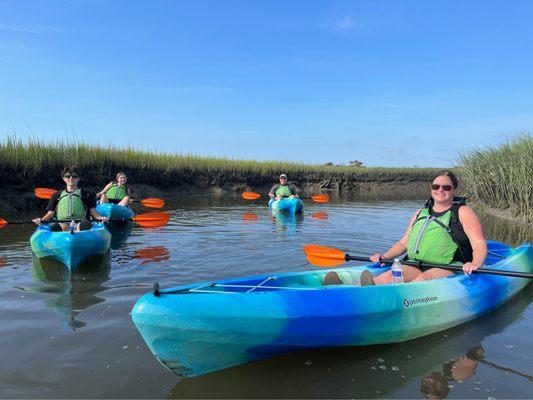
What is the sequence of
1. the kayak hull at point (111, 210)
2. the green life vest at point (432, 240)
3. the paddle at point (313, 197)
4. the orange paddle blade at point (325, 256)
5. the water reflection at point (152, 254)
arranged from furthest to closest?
1. the paddle at point (313, 197)
2. the kayak hull at point (111, 210)
3. the water reflection at point (152, 254)
4. the orange paddle blade at point (325, 256)
5. the green life vest at point (432, 240)

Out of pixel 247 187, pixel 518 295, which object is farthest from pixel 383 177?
pixel 518 295

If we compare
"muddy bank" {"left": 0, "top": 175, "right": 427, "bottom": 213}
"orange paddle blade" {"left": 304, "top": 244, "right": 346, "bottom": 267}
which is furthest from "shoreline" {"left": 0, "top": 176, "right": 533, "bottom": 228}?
"orange paddle blade" {"left": 304, "top": 244, "right": 346, "bottom": 267}

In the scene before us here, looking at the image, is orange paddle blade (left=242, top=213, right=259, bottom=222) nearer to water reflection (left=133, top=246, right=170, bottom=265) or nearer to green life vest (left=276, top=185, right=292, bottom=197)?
green life vest (left=276, top=185, right=292, bottom=197)

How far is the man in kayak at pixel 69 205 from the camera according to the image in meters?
6.77

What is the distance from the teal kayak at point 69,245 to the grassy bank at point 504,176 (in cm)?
990

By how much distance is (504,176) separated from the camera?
1200cm

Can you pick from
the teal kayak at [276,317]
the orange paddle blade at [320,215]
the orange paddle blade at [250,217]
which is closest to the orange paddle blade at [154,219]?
the orange paddle blade at [250,217]

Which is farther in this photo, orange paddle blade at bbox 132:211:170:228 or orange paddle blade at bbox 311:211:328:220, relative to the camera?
orange paddle blade at bbox 311:211:328:220

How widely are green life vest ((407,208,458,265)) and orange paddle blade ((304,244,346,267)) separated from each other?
93 centimetres

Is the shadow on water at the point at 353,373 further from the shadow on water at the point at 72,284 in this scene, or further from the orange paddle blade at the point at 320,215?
the orange paddle blade at the point at 320,215

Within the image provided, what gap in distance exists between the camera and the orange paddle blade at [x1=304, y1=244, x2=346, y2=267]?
535 centimetres

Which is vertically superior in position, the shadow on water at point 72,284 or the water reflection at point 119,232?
the water reflection at point 119,232

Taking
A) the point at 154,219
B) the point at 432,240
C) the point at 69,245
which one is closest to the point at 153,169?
the point at 154,219

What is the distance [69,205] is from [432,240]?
5354 millimetres
